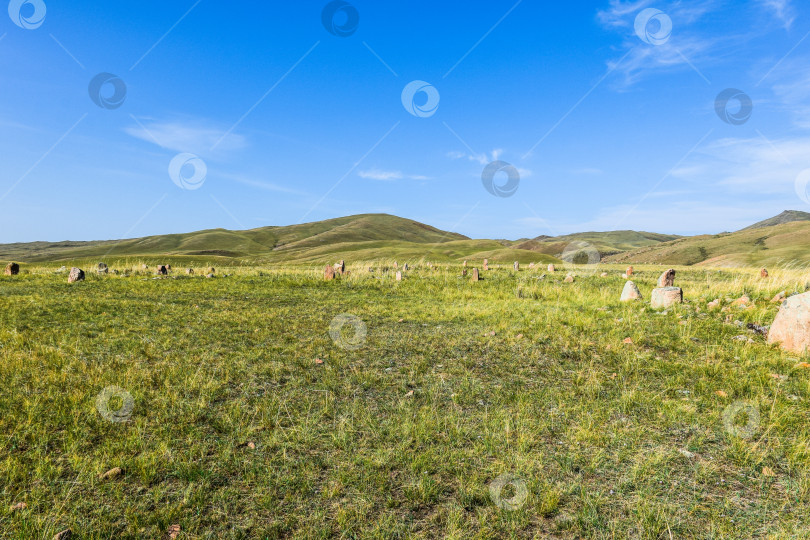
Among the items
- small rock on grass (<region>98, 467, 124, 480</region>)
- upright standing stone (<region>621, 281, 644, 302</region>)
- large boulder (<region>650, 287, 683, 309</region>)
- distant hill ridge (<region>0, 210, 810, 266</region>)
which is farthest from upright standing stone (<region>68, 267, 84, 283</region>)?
distant hill ridge (<region>0, 210, 810, 266</region>)

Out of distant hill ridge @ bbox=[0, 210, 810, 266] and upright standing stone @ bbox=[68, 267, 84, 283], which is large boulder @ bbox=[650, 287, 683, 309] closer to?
upright standing stone @ bbox=[68, 267, 84, 283]

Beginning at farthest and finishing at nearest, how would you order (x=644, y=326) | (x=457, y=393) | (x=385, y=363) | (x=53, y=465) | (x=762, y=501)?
(x=644, y=326), (x=385, y=363), (x=457, y=393), (x=53, y=465), (x=762, y=501)

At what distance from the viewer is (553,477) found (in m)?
4.50

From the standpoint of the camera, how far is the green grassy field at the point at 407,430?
12.6 ft

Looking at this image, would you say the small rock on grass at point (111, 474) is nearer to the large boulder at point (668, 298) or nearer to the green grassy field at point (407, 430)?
A: the green grassy field at point (407, 430)

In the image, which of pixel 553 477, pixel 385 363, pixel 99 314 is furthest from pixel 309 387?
pixel 99 314

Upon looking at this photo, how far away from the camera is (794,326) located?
28.2 ft

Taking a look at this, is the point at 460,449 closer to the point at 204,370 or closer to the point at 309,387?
the point at 309,387

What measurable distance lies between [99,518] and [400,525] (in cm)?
298

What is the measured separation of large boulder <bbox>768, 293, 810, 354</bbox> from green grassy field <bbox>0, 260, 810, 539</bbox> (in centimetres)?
51

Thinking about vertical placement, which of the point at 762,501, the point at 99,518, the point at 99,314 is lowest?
the point at 762,501

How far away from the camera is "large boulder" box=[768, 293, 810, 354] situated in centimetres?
838

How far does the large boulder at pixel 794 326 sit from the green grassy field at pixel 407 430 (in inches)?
20.1

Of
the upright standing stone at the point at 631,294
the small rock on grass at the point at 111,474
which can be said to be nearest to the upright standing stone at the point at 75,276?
the small rock on grass at the point at 111,474
